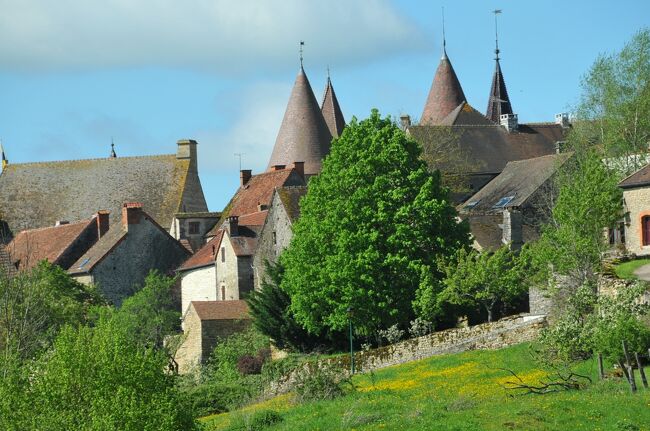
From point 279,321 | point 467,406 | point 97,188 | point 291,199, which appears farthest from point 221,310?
point 97,188

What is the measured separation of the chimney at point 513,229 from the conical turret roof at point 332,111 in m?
36.5

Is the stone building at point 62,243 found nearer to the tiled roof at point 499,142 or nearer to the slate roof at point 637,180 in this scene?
the tiled roof at point 499,142

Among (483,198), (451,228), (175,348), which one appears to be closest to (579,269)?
(451,228)

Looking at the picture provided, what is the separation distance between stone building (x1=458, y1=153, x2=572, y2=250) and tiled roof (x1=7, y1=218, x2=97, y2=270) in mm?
21942

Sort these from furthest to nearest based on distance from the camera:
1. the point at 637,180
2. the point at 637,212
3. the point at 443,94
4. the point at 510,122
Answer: the point at 443,94 → the point at 510,122 → the point at 637,180 → the point at 637,212

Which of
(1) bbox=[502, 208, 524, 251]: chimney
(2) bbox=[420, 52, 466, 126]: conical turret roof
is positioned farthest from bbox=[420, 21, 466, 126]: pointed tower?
(1) bbox=[502, 208, 524, 251]: chimney

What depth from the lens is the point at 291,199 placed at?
2751 inches

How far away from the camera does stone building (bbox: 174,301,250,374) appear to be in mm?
65375

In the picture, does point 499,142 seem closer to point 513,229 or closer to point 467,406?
point 513,229

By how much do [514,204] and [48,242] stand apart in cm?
2910

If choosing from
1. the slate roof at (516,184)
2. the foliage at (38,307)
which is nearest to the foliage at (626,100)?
the slate roof at (516,184)

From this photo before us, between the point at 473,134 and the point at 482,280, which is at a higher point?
the point at 473,134

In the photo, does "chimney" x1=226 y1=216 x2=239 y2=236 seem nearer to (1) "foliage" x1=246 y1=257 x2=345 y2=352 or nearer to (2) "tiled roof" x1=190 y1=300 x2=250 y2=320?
(2) "tiled roof" x1=190 y1=300 x2=250 y2=320

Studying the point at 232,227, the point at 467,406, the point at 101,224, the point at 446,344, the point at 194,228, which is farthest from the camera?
the point at 194,228
